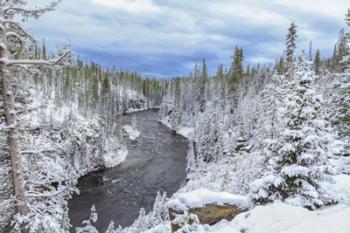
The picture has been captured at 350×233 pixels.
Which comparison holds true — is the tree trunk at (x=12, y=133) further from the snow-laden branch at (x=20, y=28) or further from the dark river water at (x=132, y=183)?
the dark river water at (x=132, y=183)

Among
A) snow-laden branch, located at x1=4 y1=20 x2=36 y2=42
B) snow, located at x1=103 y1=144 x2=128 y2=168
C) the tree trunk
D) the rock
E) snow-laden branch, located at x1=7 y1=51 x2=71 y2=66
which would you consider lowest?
snow, located at x1=103 y1=144 x2=128 y2=168

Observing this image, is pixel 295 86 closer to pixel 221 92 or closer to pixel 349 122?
pixel 349 122

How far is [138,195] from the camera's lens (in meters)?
41.7

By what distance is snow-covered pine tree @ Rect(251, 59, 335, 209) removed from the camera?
41.8 feet

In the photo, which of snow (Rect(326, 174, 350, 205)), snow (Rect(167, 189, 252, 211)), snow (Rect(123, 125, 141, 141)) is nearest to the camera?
snow (Rect(167, 189, 252, 211))

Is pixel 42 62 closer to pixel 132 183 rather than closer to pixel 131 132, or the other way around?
pixel 132 183

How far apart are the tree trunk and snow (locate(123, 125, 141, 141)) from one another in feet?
219

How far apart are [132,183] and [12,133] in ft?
125

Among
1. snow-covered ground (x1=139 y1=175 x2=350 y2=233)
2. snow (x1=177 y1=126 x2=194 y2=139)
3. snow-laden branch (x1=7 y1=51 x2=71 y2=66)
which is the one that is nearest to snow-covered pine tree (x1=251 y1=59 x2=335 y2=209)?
snow-covered ground (x1=139 y1=175 x2=350 y2=233)

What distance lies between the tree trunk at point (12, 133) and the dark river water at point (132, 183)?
78.5 feet

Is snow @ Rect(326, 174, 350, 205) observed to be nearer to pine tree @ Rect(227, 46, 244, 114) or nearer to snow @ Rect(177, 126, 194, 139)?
pine tree @ Rect(227, 46, 244, 114)

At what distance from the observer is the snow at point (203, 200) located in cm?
1244

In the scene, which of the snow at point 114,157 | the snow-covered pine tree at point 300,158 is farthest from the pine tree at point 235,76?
the snow-covered pine tree at point 300,158

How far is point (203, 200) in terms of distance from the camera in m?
12.6
